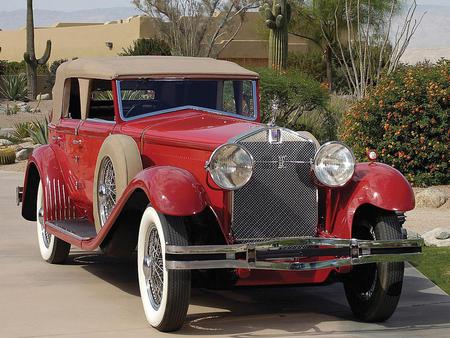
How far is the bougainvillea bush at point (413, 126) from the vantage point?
1498 cm

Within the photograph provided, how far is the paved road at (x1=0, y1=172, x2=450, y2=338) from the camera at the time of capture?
6.99m

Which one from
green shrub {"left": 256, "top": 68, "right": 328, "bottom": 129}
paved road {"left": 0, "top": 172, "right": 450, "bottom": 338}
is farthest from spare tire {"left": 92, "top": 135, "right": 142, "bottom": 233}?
green shrub {"left": 256, "top": 68, "right": 328, "bottom": 129}

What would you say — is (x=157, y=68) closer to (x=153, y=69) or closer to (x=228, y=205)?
(x=153, y=69)

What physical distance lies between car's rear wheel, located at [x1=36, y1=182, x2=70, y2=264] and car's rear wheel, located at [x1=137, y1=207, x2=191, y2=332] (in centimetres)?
224

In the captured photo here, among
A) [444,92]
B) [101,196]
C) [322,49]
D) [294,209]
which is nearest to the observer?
[294,209]

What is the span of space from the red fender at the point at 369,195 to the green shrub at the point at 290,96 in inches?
432

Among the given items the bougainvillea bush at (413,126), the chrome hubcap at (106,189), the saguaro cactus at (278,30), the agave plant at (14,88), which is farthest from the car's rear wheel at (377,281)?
the agave plant at (14,88)

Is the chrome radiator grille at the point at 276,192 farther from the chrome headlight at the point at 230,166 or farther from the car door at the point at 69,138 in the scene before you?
the car door at the point at 69,138

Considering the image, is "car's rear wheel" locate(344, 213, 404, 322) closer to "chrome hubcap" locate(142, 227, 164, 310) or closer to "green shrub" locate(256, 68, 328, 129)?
"chrome hubcap" locate(142, 227, 164, 310)

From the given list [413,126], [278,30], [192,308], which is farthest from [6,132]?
[192,308]

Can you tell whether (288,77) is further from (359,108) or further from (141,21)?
(141,21)

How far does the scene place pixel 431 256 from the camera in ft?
31.8

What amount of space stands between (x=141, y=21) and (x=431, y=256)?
40.6 m

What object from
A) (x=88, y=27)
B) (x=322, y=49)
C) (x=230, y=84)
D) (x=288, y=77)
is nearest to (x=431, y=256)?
(x=230, y=84)
